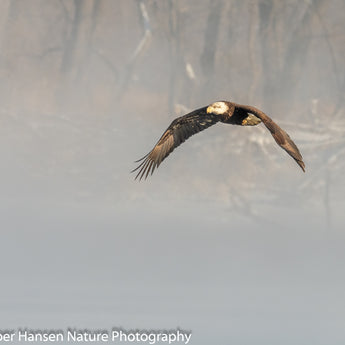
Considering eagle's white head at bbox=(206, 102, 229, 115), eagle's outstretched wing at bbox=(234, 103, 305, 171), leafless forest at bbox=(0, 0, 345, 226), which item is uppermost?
leafless forest at bbox=(0, 0, 345, 226)

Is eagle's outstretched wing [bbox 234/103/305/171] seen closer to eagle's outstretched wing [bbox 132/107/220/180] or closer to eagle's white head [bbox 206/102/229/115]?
eagle's white head [bbox 206/102/229/115]

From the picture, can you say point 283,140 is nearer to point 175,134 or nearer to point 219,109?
point 219,109

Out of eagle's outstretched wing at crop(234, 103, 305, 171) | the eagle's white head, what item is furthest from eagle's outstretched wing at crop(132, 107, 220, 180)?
eagle's outstretched wing at crop(234, 103, 305, 171)

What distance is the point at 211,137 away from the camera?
3356 cm

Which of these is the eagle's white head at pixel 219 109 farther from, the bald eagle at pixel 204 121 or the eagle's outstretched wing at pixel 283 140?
the eagle's outstretched wing at pixel 283 140

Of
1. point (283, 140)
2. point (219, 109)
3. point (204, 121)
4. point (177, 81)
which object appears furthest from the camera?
point (177, 81)

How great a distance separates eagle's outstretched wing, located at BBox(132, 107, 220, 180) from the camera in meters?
12.5

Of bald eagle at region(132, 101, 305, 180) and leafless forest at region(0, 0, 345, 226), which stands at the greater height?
leafless forest at region(0, 0, 345, 226)

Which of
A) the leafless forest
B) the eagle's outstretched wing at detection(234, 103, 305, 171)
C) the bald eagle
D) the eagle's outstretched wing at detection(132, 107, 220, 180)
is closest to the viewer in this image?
the eagle's outstretched wing at detection(234, 103, 305, 171)

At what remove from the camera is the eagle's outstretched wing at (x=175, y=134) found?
12.5 metres

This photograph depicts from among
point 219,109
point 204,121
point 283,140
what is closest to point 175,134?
point 204,121

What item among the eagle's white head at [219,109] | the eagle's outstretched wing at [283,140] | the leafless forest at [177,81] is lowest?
the eagle's outstretched wing at [283,140]

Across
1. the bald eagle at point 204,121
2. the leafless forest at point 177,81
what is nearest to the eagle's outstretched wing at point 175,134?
the bald eagle at point 204,121

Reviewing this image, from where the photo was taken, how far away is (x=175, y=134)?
499 inches
